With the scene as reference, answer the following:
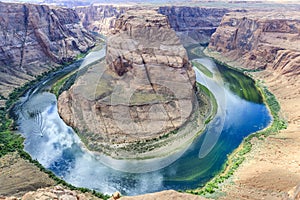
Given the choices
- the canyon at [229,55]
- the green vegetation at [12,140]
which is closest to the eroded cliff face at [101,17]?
the canyon at [229,55]

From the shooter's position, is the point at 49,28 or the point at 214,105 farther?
the point at 49,28

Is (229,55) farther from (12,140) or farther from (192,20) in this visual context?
(12,140)

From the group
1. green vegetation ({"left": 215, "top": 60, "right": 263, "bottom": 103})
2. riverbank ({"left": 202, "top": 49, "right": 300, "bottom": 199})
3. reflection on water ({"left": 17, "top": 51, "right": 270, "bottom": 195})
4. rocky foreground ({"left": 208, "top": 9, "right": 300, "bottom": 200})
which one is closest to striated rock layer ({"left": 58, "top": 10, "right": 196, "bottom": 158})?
reflection on water ({"left": 17, "top": 51, "right": 270, "bottom": 195})

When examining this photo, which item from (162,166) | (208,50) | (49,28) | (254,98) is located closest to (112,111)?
(162,166)

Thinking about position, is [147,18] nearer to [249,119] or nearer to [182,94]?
[182,94]

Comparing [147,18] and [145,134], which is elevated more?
[147,18]

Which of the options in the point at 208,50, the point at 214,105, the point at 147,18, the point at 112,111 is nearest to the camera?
the point at 112,111

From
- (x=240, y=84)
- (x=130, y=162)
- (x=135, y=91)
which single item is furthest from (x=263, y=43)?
(x=130, y=162)
